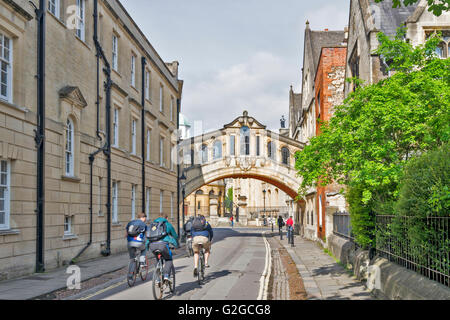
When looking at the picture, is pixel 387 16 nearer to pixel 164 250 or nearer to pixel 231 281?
pixel 231 281

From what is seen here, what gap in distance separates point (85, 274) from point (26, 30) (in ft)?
22.3

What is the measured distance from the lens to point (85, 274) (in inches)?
518

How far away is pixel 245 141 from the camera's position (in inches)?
1427

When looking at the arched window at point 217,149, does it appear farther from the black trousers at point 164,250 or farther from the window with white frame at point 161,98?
the black trousers at point 164,250

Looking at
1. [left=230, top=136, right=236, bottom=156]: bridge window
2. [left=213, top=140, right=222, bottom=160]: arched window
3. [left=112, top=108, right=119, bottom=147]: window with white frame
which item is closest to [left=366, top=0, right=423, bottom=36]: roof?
[left=112, top=108, right=119, bottom=147]: window with white frame

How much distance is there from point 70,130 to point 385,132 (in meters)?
10.4

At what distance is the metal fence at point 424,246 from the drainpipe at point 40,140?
9.19 m

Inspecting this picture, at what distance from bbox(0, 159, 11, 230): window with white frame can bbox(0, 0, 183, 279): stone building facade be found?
2 centimetres

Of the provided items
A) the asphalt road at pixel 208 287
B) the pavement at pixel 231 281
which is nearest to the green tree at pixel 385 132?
the pavement at pixel 231 281

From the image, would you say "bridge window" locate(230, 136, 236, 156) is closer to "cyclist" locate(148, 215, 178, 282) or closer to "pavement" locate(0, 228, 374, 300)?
"pavement" locate(0, 228, 374, 300)

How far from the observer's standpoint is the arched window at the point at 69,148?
15.9 meters

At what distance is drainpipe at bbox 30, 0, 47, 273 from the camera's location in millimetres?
13148

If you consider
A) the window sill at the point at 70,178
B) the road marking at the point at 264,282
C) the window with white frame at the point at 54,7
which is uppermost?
the window with white frame at the point at 54,7

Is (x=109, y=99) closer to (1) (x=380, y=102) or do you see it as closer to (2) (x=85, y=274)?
(2) (x=85, y=274)
